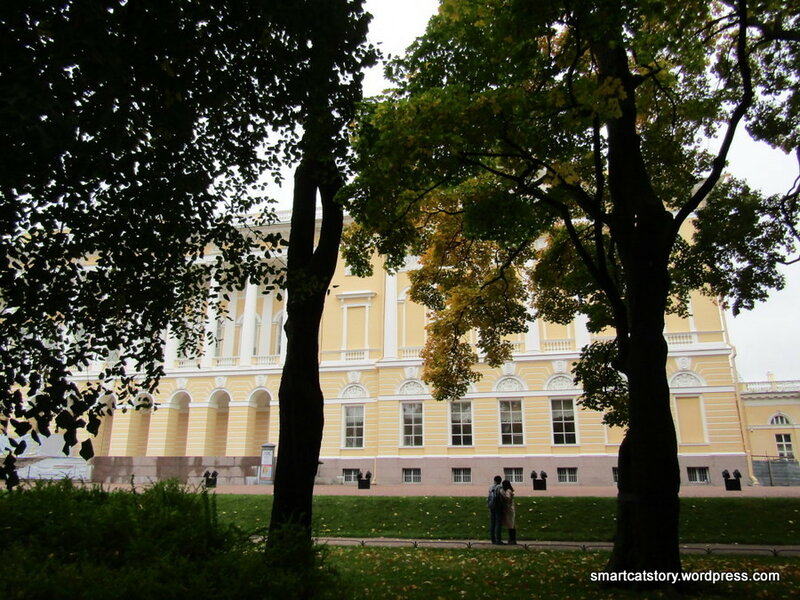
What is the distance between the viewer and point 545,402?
29.9m

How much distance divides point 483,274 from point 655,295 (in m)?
8.07

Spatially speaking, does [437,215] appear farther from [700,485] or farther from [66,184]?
[700,485]

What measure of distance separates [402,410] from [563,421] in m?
8.35

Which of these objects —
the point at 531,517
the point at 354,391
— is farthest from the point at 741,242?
the point at 354,391

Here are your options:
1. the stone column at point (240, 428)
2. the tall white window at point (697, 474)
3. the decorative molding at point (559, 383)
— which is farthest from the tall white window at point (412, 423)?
the tall white window at point (697, 474)

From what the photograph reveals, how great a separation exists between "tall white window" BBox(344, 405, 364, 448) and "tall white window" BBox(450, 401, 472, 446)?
5.11 meters

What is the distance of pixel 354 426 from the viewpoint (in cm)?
3266

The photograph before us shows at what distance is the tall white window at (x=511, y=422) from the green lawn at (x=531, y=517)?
41.3 feet

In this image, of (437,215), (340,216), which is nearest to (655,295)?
(340,216)

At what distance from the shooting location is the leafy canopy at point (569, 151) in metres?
7.86

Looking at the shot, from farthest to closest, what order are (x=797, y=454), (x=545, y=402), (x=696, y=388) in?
(x=797, y=454)
(x=545, y=402)
(x=696, y=388)

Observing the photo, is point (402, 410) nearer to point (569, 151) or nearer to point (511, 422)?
point (511, 422)

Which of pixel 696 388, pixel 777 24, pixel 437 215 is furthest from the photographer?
pixel 696 388

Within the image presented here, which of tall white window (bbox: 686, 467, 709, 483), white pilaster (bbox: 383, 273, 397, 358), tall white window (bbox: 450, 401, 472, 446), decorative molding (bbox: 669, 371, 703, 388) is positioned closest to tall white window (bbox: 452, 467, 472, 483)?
tall white window (bbox: 450, 401, 472, 446)
